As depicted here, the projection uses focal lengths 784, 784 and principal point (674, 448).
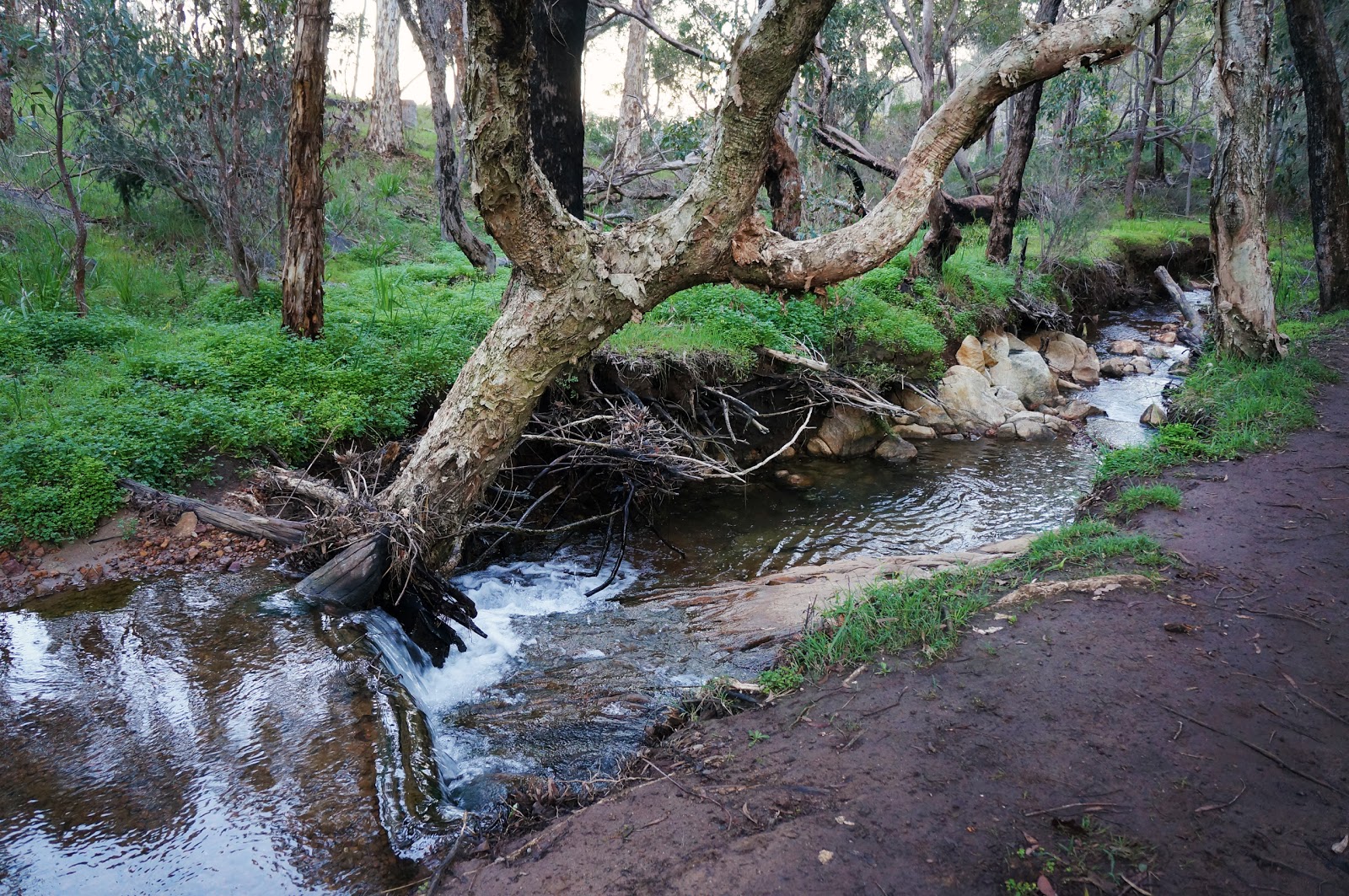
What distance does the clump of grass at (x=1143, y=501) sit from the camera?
5691 mm

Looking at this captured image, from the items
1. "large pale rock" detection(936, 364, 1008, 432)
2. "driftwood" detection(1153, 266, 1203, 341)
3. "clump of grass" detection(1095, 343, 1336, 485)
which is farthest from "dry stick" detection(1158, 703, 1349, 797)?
"driftwood" detection(1153, 266, 1203, 341)

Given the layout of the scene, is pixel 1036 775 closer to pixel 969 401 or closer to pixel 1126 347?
pixel 969 401

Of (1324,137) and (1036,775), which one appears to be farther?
(1324,137)

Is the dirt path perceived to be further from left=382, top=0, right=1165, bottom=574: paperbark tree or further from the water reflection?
left=382, top=0, right=1165, bottom=574: paperbark tree

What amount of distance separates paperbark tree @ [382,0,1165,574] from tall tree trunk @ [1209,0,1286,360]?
14.7 ft

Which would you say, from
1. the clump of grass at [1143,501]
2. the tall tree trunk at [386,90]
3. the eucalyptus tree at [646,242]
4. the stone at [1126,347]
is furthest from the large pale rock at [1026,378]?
the tall tree trunk at [386,90]

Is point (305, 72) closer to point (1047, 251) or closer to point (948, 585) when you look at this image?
point (948, 585)

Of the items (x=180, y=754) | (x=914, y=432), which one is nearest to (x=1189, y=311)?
(x=914, y=432)

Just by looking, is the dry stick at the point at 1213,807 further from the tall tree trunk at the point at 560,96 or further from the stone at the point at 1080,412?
the stone at the point at 1080,412

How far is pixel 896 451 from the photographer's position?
380 inches

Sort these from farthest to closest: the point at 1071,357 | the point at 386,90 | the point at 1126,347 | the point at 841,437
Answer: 1. the point at 386,90
2. the point at 1126,347
3. the point at 1071,357
4. the point at 841,437

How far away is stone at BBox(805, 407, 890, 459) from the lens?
9.59 meters

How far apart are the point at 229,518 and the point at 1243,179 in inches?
398

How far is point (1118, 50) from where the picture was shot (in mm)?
4938
